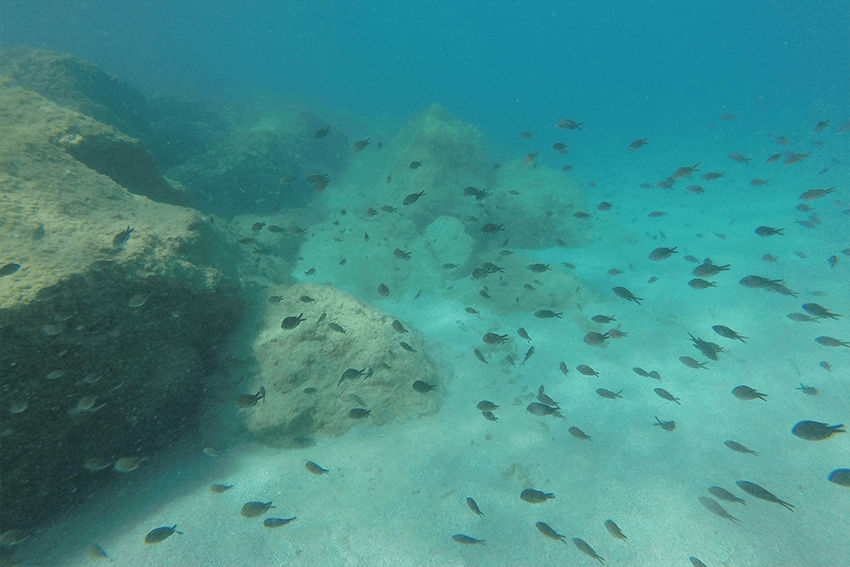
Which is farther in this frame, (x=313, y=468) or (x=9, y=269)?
(x=313, y=468)

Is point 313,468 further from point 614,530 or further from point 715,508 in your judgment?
point 715,508

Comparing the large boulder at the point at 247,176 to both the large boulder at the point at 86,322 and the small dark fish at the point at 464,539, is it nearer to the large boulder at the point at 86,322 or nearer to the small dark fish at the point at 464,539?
the large boulder at the point at 86,322

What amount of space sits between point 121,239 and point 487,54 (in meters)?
146

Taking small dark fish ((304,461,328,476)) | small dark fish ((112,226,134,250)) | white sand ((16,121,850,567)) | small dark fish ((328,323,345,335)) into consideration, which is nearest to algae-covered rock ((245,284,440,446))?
small dark fish ((328,323,345,335))

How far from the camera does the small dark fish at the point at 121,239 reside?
4242mm

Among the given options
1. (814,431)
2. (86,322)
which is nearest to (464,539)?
(814,431)

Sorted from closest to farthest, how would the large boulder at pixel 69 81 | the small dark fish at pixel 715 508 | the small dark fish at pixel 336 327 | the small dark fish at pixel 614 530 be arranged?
the small dark fish at pixel 614 530 → the small dark fish at pixel 715 508 → the small dark fish at pixel 336 327 → the large boulder at pixel 69 81

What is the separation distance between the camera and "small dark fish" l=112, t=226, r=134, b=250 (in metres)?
4.24

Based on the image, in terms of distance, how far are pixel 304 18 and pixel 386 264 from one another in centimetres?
13770

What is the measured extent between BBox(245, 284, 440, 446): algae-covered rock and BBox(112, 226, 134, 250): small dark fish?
2.49 metres

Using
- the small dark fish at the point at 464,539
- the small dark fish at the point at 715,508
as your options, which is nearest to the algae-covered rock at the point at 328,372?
the small dark fish at the point at 464,539

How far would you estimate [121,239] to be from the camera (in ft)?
14.2

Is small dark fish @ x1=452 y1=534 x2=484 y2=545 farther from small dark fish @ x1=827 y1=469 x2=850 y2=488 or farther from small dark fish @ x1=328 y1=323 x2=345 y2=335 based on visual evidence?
small dark fish @ x1=827 y1=469 x2=850 y2=488

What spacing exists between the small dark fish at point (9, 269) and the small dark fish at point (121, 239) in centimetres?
84
